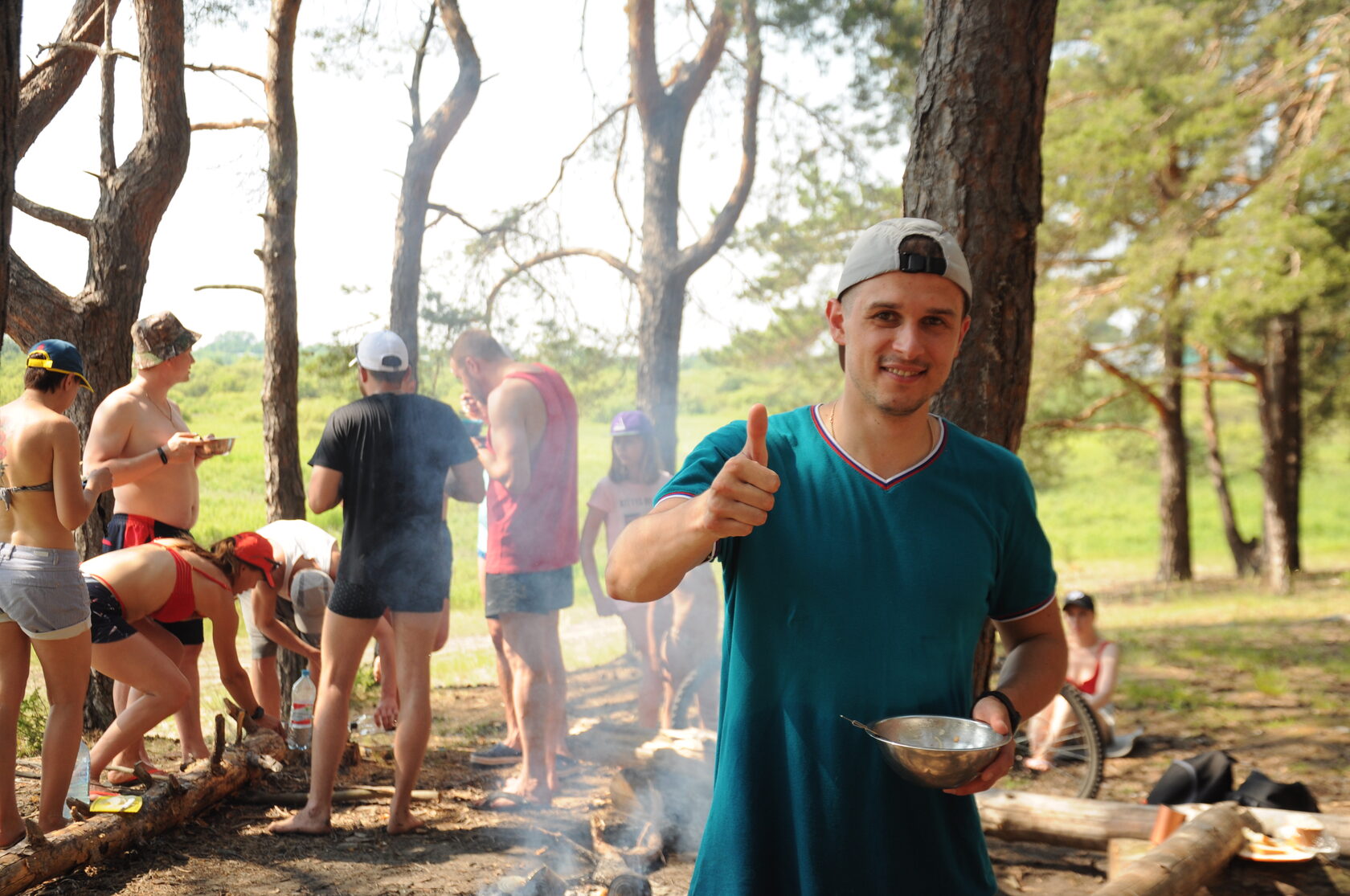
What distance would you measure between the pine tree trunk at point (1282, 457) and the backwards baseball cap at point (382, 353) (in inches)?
499

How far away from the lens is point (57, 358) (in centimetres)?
327

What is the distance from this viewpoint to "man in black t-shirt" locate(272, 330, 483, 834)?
3.76 meters

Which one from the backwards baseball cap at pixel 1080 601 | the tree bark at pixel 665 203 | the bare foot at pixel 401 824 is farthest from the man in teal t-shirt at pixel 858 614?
the tree bark at pixel 665 203

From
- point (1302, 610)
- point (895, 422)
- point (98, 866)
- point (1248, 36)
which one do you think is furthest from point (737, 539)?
point (1248, 36)

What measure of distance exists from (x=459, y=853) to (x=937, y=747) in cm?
283

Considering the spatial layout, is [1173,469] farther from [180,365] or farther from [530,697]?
[180,365]

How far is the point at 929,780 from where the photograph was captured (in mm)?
1434

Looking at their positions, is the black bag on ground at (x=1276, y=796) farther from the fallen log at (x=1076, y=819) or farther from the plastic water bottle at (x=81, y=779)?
the plastic water bottle at (x=81, y=779)

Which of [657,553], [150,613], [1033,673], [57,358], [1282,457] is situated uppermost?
[1282,457]

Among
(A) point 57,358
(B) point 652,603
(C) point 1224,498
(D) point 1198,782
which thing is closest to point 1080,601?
(D) point 1198,782

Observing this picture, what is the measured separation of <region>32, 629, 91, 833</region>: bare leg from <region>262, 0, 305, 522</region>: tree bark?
2216mm

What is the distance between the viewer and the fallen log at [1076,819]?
12.4 feet

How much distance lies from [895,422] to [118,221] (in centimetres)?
488

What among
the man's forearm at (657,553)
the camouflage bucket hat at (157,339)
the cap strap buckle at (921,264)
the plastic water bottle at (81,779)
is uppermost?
the camouflage bucket hat at (157,339)
